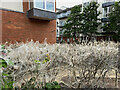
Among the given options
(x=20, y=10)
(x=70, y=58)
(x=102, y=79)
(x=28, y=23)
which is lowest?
(x=102, y=79)

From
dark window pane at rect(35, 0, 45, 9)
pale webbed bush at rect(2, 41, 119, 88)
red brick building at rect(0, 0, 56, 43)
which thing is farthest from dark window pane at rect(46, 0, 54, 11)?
pale webbed bush at rect(2, 41, 119, 88)

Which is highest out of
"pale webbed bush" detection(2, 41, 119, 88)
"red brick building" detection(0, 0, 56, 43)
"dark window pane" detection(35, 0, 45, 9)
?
"dark window pane" detection(35, 0, 45, 9)

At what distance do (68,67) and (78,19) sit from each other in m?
16.1

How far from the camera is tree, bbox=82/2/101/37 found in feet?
50.4

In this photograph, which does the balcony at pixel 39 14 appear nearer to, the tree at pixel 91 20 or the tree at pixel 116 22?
the tree at pixel 91 20

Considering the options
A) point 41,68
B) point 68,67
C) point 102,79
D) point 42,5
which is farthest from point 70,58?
point 42,5

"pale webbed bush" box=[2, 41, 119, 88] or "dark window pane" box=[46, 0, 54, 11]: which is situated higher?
"dark window pane" box=[46, 0, 54, 11]

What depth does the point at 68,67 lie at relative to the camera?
2.20 m

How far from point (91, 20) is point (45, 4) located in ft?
33.6

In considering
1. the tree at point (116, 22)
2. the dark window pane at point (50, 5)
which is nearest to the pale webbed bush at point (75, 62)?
the dark window pane at point (50, 5)

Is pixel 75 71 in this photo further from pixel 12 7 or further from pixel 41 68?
pixel 12 7

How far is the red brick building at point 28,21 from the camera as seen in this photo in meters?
6.69

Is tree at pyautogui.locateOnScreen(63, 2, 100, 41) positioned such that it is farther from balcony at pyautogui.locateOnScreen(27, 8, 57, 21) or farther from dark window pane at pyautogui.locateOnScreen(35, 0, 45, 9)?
dark window pane at pyautogui.locateOnScreen(35, 0, 45, 9)

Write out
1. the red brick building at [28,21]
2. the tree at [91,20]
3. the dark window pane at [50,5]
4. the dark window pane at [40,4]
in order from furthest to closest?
the tree at [91,20] → the dark window pane at [50,5] → the dark window pane at [40,4] → the red brick building at [28,21]
